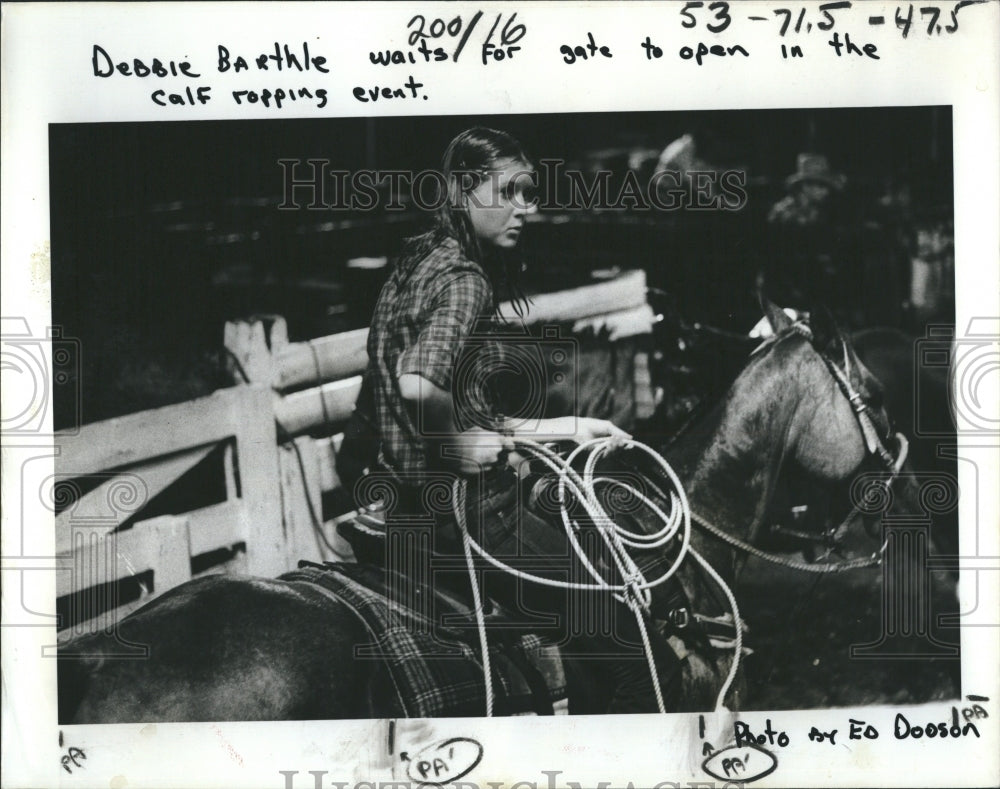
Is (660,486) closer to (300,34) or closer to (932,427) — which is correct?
(932,427)

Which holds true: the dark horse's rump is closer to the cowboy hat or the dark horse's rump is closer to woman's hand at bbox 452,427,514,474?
woman's hand at bbox 452,427,514,474

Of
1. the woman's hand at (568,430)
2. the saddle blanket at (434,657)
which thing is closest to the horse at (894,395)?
the woman's hand at (568,430)

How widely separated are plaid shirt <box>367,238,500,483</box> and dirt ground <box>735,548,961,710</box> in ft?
3.84

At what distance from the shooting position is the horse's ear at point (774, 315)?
429cm

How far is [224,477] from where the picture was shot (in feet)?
14.0

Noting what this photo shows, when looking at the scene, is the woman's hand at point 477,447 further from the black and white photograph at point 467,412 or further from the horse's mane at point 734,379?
the horse's mane at point 734,379

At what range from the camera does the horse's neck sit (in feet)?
14.1

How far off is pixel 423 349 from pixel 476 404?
Answer: 0.90 feet

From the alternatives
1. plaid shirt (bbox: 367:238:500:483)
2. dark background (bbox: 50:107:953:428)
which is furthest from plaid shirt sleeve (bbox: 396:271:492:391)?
dark background (bbox: 50:107:953:428)

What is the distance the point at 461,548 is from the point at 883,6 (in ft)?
8.13

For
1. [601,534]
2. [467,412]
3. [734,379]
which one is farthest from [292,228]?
[734,379]

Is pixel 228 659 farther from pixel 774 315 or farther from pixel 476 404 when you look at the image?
pixel 774 315

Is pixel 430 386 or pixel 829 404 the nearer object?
pixel 430 386

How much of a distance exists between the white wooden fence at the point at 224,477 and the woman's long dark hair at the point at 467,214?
11 centimetres
